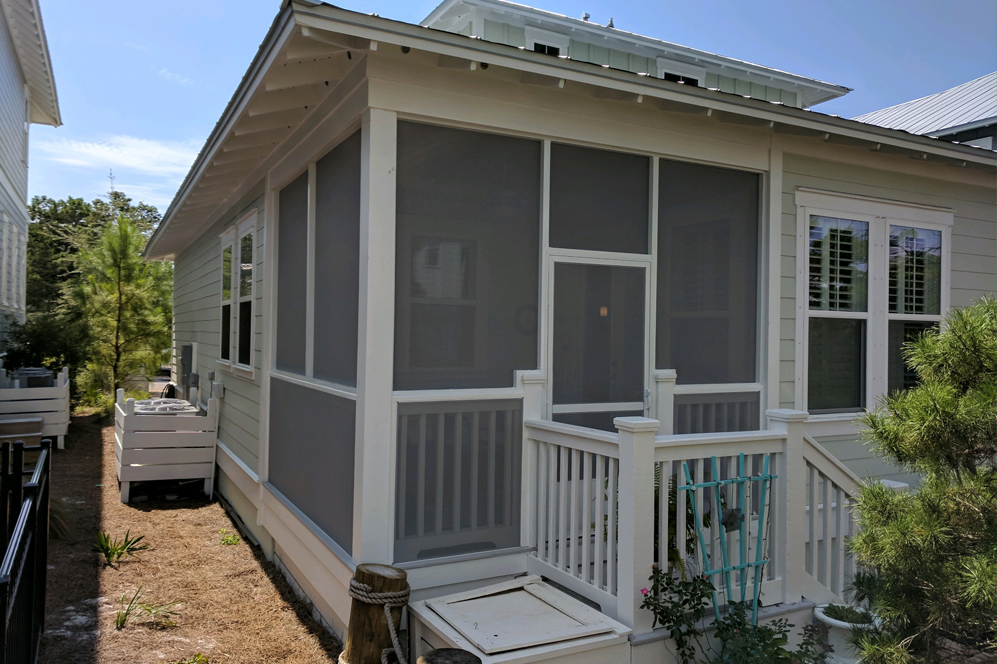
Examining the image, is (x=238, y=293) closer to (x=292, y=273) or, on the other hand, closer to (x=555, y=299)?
(x=292, y=273)

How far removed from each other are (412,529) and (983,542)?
2.51 meters

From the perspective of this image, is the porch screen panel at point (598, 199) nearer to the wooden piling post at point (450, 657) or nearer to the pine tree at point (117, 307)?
the wooden piling post at point (450, 657)

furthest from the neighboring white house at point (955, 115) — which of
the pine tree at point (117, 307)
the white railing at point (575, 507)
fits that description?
the pine tree at point (117, 307)

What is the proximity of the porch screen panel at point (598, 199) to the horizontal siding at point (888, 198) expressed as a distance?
4.02 ft

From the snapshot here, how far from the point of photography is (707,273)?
15.0 ft

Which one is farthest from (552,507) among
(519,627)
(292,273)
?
(292,273)

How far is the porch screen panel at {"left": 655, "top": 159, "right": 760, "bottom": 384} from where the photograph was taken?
4453 millimetres

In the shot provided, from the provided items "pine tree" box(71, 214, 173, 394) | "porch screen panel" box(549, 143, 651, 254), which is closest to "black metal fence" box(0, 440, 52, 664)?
"porch screen panel" box(549, 143, 651, 254)

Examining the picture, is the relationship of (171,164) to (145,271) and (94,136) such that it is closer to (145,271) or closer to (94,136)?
(94,136)

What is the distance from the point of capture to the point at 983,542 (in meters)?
2.65

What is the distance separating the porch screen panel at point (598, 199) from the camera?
412 centimetres

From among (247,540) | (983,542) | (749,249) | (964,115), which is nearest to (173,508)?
(247,540)

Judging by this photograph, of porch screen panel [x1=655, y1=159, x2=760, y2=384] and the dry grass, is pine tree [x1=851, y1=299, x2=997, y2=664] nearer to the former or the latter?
porch screen panel [x1=655, y1=159, x2=760, y2=384]

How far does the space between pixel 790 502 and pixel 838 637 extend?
2.25 feet
